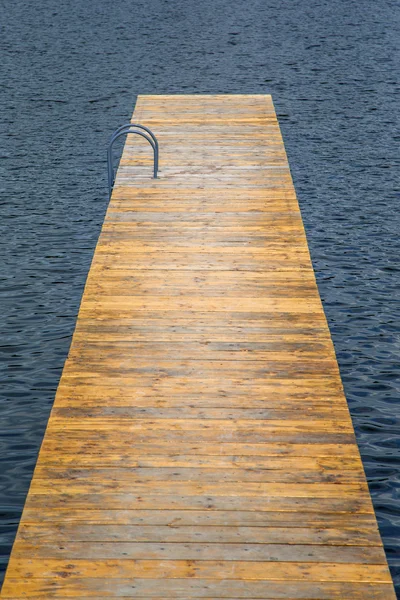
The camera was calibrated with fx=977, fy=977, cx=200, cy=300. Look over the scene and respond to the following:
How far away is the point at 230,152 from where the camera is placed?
78.7ft

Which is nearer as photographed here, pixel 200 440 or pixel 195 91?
pixel 200 440

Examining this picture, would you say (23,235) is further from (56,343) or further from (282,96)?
(282,96)

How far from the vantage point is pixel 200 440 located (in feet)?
36.9

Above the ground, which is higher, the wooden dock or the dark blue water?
the wooden dock

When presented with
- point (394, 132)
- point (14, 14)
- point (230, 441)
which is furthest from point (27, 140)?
point (14, 14)

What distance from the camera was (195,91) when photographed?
40.8m

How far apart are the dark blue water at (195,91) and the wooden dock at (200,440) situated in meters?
1.52

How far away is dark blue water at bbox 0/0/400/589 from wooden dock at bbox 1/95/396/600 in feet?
5.00

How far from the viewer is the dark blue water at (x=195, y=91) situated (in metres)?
15.2

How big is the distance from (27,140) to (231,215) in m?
13.9

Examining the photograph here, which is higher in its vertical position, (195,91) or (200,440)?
(200,440)

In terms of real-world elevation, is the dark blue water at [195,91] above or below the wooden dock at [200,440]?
below

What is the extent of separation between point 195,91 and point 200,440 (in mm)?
31339

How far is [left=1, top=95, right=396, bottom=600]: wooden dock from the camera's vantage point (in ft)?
30.0
